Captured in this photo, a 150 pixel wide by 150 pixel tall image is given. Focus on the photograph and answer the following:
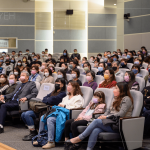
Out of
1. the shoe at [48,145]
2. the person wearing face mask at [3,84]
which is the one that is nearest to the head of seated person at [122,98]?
the shoe at [48,145]

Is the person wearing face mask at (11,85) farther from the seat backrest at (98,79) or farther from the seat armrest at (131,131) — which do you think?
the seat armrest at (131,131)

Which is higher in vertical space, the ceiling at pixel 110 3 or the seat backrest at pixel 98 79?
the ceiling at pixel 110 3

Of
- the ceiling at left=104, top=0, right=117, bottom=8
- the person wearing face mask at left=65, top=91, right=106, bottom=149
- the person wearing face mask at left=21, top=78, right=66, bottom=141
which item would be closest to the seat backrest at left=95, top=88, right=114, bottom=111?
the person wearing face mask at left=65, top=91, right=106, bottom=149

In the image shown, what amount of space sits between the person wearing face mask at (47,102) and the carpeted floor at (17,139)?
17cm

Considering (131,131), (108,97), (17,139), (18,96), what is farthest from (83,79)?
(131,131)

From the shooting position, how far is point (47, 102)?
4500 millimetres

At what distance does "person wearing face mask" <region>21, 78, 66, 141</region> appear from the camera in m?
4.25

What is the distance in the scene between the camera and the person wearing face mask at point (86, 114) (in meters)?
3.51

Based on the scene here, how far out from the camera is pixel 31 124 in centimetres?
429

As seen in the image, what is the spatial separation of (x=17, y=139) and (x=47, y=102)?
0.81 m

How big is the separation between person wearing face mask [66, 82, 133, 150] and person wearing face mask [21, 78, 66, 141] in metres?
1.00

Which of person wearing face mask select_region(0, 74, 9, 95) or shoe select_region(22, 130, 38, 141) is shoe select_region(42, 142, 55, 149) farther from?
person wearing face mask select_region(0, 74, 9, 95)

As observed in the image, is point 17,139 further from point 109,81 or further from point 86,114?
point 109,81

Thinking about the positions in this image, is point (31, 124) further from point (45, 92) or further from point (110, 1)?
point (110, 1)
